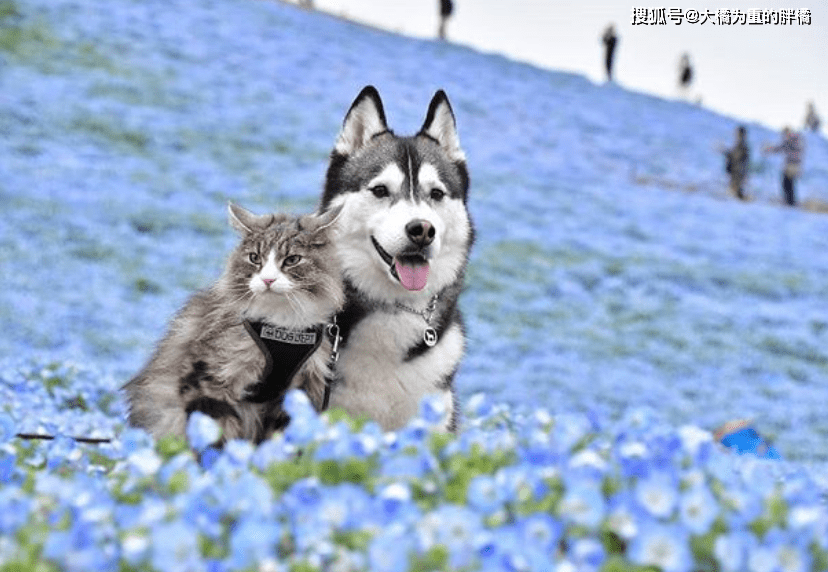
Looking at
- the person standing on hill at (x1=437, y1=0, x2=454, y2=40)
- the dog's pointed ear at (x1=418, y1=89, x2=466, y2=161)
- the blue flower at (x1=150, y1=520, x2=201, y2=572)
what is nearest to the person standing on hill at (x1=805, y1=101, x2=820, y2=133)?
the person standing on hill at (x1=437, y1=0, x2=454, y2=40)

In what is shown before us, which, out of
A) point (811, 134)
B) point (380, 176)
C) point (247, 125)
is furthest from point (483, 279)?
point (811, 134)

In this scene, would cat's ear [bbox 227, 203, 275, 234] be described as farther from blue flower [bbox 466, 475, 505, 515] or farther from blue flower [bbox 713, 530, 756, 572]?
blue flower [bbox 713, 530, 756, 572]

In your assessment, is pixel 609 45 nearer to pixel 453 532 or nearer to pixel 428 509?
pixel 428 509

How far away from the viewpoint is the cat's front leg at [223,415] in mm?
3666

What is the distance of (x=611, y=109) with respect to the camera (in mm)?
29234

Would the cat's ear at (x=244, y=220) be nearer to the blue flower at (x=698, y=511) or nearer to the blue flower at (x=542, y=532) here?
the blue flower at (x=542, y=532)

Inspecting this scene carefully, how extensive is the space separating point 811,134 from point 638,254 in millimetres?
22800

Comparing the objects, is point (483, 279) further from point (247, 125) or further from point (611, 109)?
point (611, 109)

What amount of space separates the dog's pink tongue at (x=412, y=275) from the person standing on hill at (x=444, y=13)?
29786 mm

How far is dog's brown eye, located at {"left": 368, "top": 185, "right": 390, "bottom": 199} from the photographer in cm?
442

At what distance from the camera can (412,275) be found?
424 cm

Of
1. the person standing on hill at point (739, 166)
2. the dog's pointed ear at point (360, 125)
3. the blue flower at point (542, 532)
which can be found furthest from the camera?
the person standing on hill at point (739, 166)

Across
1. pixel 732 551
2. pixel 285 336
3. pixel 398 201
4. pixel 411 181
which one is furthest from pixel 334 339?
pixel 732 551

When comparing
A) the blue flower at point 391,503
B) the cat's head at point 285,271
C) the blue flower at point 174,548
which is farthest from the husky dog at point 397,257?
the blue flower at point 174,548
